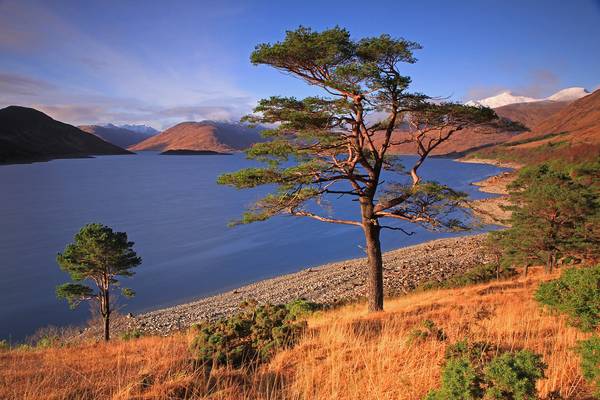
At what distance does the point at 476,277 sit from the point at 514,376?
25296 millimetres

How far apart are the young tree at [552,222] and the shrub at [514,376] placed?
19158 millimetres

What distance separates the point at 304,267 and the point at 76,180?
81442 millimetres

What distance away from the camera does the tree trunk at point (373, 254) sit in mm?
10906

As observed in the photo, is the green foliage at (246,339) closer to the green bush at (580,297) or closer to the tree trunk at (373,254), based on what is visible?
the green bush at (580,297)

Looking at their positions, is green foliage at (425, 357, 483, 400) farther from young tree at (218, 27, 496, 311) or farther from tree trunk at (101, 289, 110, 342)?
tree trunk at (101, 289, 110, 342)

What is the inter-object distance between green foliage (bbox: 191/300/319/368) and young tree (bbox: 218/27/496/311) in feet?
13.1

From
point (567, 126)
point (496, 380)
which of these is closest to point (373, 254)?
point (496, 380)

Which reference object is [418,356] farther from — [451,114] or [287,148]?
[451,114]

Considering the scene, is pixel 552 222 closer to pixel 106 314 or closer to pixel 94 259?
pixel 106 314

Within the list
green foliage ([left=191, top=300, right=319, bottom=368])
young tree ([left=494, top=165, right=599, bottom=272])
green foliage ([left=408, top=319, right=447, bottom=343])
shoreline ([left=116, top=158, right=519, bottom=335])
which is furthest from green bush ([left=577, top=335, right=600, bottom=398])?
shoreline ([left=116, top=158, right=519, bottom=335])

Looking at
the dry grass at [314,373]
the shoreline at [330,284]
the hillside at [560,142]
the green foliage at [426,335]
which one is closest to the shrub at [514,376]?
the dry grass at [314,373]

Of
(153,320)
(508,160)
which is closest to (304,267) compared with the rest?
(153,320)

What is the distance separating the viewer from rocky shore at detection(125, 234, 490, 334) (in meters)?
24.2

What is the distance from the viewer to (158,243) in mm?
42844
